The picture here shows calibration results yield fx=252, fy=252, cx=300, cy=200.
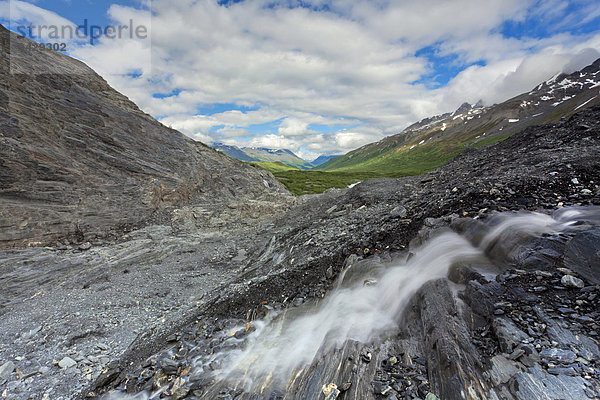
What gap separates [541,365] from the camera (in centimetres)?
592

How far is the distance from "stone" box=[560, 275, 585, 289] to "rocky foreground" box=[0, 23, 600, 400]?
0.10 feet

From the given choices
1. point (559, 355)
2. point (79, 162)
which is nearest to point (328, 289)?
point (559, 355)

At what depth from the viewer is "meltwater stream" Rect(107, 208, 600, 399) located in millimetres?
9477

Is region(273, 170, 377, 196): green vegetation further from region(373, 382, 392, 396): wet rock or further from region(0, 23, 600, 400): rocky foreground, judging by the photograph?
region(373, 382, 392, 396): wet rock

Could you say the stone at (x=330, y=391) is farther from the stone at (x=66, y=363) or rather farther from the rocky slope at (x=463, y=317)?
the stone at (x=66, y=363)

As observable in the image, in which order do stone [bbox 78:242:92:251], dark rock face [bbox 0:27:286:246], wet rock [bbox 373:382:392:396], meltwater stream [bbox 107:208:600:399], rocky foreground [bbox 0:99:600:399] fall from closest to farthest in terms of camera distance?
rocky foreground [bbox 0:99:600:399] → wet rock [bbox 373:382:392:396] → meltwater stream [bbox 107:208:600:399] → dark rock face [bbox 0:27:286:246] → stone [bbox 78:242:92:251]

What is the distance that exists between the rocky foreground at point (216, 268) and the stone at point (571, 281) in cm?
3

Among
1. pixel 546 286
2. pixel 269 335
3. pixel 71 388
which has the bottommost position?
pixel 71 388

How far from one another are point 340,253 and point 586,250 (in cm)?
1073

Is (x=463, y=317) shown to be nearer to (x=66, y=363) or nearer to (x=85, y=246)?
(x=66, y=363)

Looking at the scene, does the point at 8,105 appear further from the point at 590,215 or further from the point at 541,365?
the point at 590,215

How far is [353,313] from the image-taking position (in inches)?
434

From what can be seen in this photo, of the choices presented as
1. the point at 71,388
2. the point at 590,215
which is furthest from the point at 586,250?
the point at 71,388

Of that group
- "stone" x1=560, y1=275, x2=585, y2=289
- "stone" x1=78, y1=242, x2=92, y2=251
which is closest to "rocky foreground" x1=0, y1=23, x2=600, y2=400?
"stone" x1=560, y1=275, x2=585, y2=289
